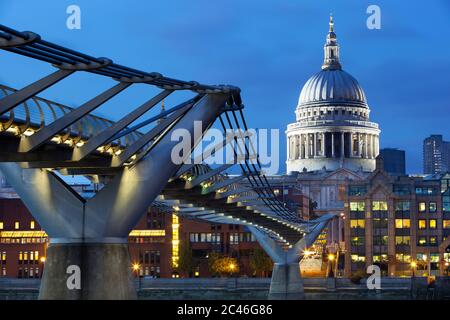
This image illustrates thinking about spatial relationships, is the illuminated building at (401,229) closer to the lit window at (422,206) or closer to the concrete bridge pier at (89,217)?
the lit window at (422,206)

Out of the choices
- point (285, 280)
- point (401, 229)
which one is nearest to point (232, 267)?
point (401, 229)

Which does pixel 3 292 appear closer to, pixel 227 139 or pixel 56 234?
pixel 227 139

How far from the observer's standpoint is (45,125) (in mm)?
30469

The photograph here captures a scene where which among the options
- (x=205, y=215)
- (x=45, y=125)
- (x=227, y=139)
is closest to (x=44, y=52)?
(x=45, y=125)

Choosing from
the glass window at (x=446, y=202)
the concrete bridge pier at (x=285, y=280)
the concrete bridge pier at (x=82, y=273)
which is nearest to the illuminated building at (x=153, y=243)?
the glass window at (x=446, y=202)

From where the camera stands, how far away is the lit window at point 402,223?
131 meters

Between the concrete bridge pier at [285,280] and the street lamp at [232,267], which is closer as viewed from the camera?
the concrete bridge pier at [285,280]

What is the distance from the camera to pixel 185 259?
130 m

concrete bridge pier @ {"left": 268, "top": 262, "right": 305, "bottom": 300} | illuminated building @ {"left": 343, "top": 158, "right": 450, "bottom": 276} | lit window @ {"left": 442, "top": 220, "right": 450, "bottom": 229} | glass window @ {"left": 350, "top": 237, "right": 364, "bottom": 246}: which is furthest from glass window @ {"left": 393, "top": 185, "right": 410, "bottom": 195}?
concrete bridge pier @ {"left": 268, "top": 262, "right": 305, "bottom": 300}

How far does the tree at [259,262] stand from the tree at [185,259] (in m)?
7.45

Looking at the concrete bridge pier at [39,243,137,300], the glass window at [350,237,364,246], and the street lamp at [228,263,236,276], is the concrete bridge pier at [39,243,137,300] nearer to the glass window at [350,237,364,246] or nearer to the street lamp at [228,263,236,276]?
the street lamp at [228,263,236,276]

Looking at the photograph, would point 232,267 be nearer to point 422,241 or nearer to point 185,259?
point 185,259

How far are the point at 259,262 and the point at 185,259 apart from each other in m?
8.84

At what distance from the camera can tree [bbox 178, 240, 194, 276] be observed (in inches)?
5098
